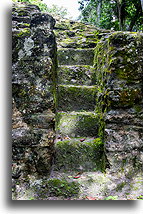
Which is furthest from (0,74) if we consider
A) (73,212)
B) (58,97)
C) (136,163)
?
(136,163)

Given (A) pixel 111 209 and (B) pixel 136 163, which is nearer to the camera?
(A) pixel 111 209

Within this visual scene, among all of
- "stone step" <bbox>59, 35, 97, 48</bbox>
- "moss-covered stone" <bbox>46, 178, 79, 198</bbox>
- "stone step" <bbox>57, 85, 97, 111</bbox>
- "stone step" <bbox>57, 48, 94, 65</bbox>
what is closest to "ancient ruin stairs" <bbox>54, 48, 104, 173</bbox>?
"stone step" <bbox>57, 85, 97, 111</bbox>

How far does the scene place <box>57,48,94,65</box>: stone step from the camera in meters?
3.37

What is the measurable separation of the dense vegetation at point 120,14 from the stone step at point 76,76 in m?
4.52

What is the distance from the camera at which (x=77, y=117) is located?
7.98ft

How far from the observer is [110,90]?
2.13 m

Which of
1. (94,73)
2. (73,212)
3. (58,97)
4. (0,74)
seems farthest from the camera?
(94,73)

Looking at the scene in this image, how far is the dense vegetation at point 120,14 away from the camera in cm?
677

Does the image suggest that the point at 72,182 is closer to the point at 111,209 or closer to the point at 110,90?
the point at 111,209

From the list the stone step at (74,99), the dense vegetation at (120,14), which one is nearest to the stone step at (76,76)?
the stone step at (74,99)

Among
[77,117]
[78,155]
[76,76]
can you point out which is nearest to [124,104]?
[77,117]

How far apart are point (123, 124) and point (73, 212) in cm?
104

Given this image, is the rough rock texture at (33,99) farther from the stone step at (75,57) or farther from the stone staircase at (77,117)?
the stone step at (75,57)

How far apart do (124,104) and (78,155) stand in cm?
79
